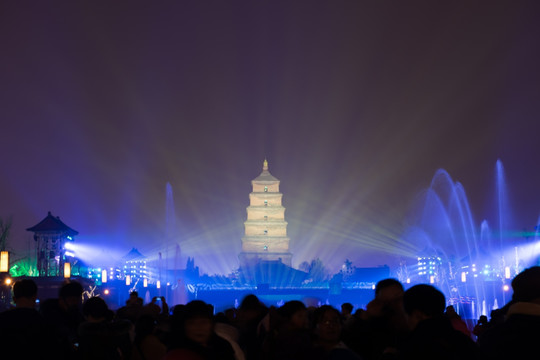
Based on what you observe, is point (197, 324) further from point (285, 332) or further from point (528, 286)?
point (528, 286)

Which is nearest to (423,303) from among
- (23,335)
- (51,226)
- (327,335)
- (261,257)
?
(327,335)

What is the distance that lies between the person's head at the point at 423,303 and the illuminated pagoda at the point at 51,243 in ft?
152

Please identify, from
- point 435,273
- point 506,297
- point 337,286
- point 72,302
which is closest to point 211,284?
point 337,286

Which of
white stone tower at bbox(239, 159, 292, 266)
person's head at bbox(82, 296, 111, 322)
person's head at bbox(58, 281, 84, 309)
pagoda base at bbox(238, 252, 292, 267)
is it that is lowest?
person's head at bbox(82, 296, 111, 322)

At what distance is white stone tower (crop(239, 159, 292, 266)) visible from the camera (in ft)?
423

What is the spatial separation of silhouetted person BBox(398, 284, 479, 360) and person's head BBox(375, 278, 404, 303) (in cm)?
99

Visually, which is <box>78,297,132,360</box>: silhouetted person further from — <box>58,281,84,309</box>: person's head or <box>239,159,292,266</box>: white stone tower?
<box>239,159,292,266</box>: white stone tower

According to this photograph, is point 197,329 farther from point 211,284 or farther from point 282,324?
point 211,284

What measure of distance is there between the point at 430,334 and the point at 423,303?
238mm

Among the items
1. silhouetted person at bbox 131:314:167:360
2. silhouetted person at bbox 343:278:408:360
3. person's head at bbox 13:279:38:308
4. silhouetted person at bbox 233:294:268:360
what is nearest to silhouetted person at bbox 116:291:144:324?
silhouetted person at bbox 233:294:268:360

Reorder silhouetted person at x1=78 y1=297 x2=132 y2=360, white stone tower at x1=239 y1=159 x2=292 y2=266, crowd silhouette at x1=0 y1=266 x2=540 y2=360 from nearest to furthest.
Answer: crowd silhouette at x1=0 y1=266 x2=540 y2=360 → silhouetted person at x1=78 y1=297 x2=132 y2=360 → white stone tower at x1=239 y1=159 x2=292 y2=266

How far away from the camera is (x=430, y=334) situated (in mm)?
5707

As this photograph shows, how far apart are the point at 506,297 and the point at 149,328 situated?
6407 cm

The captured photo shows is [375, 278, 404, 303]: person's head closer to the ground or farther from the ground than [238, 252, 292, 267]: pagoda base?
closer to the ground
